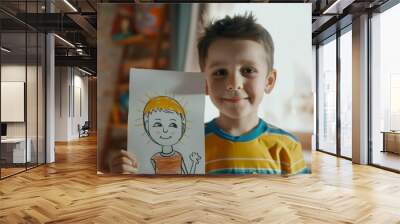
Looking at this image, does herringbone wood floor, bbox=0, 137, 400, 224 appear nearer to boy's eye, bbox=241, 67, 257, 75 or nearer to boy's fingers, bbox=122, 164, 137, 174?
boy's fingers, bbox=122, 164, 137, 174

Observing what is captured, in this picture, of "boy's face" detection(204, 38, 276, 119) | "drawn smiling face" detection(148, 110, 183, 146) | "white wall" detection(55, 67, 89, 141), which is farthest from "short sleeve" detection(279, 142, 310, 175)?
"white wall" detection(55, 67, 89, 141)

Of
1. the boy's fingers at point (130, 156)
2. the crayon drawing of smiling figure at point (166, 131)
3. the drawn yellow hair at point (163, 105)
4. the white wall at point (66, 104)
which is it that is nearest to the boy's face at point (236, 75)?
the drawn yellow hair at point (163, 105)

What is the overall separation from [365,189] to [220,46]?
3.19 m

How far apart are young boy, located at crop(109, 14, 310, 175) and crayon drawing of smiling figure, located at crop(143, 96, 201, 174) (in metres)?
0.40

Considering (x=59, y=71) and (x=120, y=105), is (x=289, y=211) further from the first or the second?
(x=59, y=71)

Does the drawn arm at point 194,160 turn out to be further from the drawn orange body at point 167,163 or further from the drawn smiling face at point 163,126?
the drawn smiling face at point 163,126

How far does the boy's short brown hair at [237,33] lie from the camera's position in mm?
6590

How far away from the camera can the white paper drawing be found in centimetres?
663

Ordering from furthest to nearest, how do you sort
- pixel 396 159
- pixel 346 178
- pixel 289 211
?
pixel 396 159, pixel 346 178, pixel 289 211

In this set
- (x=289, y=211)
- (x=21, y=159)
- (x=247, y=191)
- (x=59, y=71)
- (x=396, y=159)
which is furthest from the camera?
(x=59, y=71)

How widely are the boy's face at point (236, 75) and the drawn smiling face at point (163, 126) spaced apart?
0.76 meters

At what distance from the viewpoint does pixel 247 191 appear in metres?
5.41

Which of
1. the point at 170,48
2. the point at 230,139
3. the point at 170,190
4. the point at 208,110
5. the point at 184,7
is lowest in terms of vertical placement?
the point at 170,190

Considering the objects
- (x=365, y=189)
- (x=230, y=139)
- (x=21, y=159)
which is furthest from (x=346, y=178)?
(x=21, y=159)
